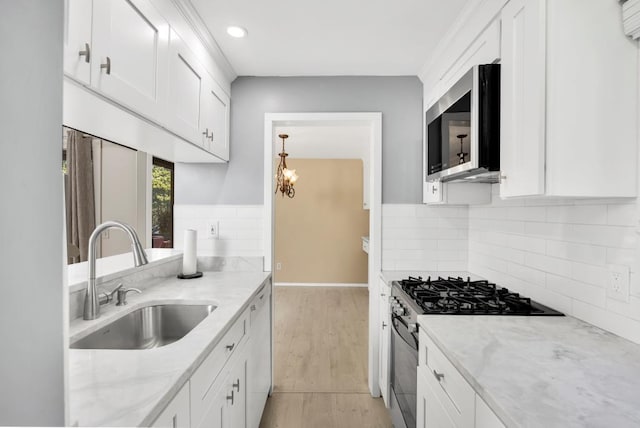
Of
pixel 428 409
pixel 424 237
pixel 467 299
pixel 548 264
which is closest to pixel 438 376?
pixel 428 409

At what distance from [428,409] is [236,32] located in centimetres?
216

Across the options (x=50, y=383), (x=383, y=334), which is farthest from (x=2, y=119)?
(x=383, y=334)

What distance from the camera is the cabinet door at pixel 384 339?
90.7 inches

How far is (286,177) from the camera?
16.3 ft

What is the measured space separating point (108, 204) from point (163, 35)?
1.90 meters

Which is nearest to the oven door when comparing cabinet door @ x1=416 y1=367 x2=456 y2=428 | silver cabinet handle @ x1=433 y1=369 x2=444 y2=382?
cabinet door @ x1=416 y1=367 x2=456 y2=428

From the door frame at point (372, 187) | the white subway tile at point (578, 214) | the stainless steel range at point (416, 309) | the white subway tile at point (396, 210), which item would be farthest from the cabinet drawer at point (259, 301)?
the white subway tile at point (578, 214)

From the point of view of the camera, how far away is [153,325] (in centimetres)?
172

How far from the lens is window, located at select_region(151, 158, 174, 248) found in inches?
138

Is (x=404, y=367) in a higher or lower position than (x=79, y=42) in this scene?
lower

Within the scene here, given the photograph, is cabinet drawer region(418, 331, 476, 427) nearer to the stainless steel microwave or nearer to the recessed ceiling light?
the stainless steel microwave

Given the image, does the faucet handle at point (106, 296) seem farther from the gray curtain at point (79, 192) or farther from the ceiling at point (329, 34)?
the ceiling at point (329, 34)

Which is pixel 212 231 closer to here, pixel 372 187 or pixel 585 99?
pixel 372 187

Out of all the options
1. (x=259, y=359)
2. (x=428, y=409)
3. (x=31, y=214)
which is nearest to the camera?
(x=31, y=214)
